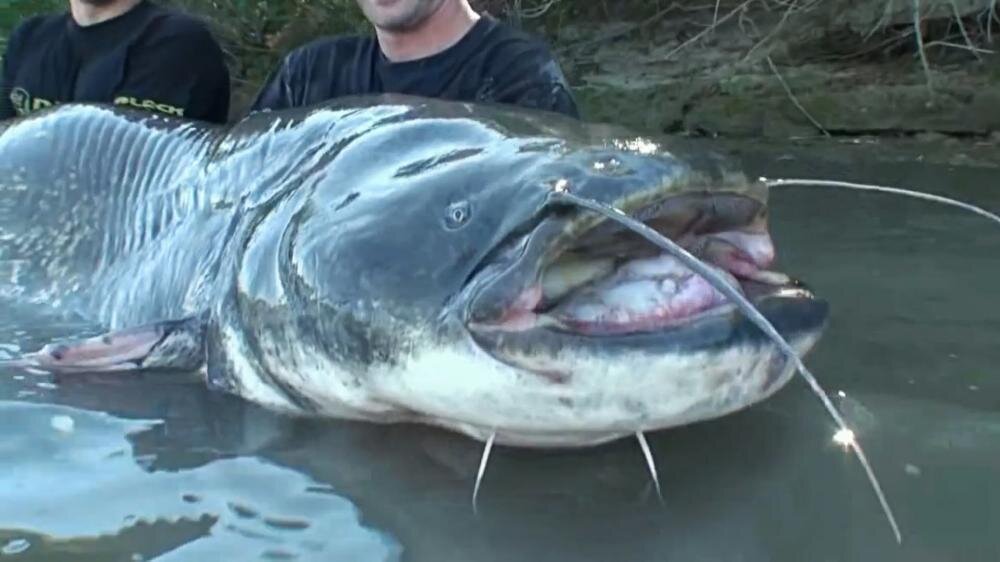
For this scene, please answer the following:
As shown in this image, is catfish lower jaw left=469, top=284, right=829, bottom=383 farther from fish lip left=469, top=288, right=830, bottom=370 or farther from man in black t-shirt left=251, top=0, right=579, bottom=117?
man in black t-shirt left=251, top=0, right=579, bottom=117

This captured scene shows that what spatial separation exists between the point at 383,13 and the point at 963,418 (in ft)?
6.67

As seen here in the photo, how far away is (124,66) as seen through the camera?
4.80 metres

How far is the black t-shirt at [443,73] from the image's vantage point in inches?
147

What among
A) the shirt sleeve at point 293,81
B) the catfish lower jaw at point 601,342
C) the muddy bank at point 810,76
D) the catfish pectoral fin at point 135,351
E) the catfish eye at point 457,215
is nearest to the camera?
the catfish lower jaw at point 601,342

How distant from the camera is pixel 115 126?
3.64m

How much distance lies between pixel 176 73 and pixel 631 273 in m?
3.13

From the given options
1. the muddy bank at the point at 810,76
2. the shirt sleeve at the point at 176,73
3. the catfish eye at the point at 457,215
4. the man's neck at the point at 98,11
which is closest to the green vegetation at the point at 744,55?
the muddy bank at the point at 810,76

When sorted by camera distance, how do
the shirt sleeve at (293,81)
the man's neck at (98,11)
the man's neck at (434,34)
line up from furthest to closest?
the man's neck at (98,11), the shirt sleeve at (293,81), the man's neck at (434,34)

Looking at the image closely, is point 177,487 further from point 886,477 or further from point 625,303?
point 886,477

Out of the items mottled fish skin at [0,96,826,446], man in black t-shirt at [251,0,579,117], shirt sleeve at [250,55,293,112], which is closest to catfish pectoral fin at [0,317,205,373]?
mottled fish skin at [0,96,826,446]

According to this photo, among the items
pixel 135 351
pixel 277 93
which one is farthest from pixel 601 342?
pixel 277 93

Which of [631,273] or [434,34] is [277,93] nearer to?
[434,34]

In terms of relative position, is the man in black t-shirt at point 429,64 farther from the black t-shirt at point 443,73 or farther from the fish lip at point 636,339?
the fish lip at point 636,339

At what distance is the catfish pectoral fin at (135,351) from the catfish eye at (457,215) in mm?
831
